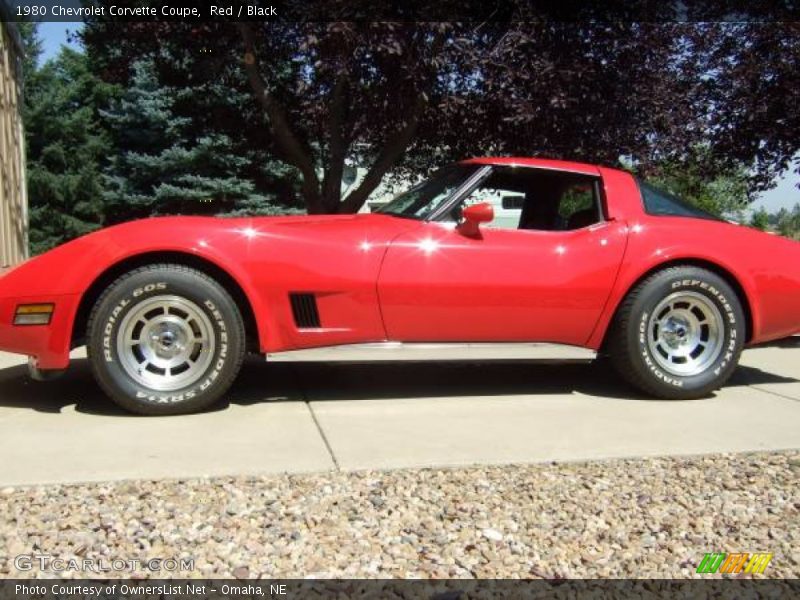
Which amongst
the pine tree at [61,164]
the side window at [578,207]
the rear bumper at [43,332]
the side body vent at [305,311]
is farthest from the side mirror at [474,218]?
the pine tree at [61,164]

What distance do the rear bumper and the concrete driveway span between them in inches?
13.2

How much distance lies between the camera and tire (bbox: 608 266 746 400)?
14.6 ft

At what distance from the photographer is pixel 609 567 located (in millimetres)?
2424

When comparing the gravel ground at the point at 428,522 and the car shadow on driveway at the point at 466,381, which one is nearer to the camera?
the gravel ground at the point at 428,522

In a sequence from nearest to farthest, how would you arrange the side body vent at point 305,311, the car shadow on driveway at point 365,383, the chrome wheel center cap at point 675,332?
1. the side body vent at point 305,311
2. the car shadow on driveway at point 365,383
3. the chrome wheel center cap at point 675,332

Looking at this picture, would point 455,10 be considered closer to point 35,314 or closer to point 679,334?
point 679,334

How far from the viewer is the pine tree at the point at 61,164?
22016mm

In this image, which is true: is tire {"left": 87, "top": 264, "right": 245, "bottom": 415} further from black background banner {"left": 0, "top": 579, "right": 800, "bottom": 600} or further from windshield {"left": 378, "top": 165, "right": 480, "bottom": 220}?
black background banner {"left": 0, "top": 579, "right": 800, "bottom": 600}

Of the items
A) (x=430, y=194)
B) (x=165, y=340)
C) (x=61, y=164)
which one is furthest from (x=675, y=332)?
(x=61, y=164)

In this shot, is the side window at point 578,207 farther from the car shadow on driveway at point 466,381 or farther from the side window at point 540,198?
the car shadow on driveway at point 466,381

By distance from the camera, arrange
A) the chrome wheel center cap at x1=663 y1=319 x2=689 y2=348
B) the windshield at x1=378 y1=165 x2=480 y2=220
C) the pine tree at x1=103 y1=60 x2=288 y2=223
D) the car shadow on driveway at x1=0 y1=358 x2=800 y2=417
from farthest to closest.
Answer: the pine tree at x1=103 y1=60 x2=288 y2=223 → the chrome wheel center cap at x1=663 y1=319 x2=689 y2=348 → the windshield at x1=378 y1=165 x2=480 y2=220 → the car shadow on driveway at x1=0 y1=358 x2=800 y2=417

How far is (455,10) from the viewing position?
21.1 ft

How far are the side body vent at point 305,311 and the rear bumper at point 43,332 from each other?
3.60ft

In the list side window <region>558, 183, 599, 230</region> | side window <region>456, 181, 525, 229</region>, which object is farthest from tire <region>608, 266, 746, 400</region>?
side window <region>456, 181, 525, 229</region>
